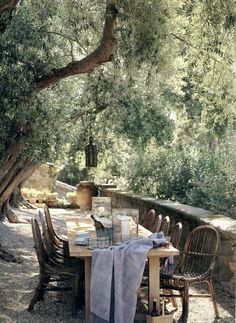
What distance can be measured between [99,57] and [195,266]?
3.00 meters

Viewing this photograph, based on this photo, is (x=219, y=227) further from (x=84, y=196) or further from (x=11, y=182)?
(x=84, y=196)

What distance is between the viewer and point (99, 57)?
717cm

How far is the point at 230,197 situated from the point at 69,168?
16042 mm

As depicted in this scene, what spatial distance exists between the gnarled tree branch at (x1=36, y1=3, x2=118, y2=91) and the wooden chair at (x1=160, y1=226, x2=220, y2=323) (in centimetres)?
264

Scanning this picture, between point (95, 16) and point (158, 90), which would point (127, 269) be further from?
point (158, 90)

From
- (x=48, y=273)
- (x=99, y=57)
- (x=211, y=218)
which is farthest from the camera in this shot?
(x=99, y=57)

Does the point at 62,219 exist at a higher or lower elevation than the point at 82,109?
lower

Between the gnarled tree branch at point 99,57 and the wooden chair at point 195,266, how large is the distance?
264cm

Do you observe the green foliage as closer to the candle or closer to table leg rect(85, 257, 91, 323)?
the candle

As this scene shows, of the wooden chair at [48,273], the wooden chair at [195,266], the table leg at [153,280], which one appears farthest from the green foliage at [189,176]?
the table leg at [153,280]

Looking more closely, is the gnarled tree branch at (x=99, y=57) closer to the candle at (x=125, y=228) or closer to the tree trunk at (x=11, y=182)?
the candle at (x=125, y=228)

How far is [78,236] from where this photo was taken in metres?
5.46

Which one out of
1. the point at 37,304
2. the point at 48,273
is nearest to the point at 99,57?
the point at 48,273

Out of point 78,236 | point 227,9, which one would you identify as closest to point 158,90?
point 227,9
